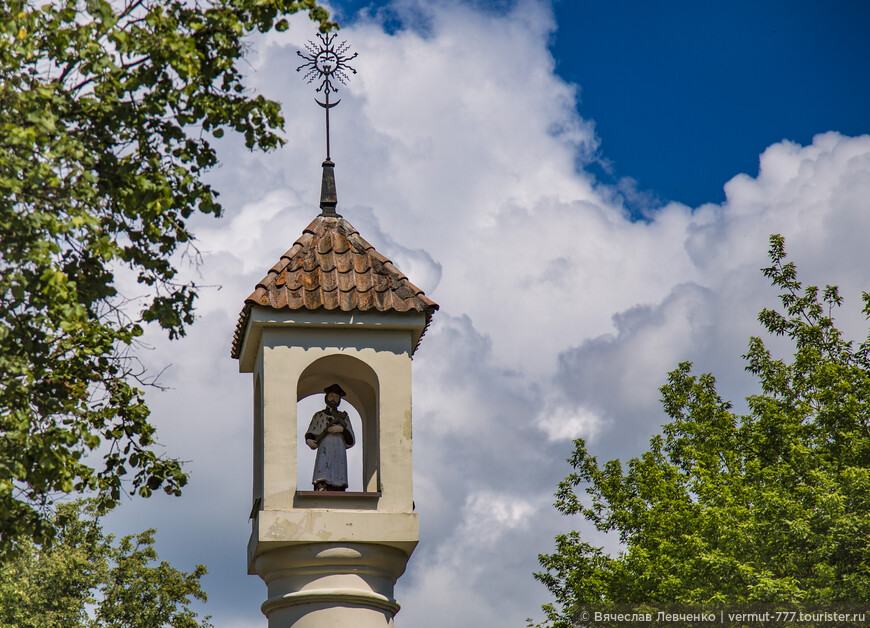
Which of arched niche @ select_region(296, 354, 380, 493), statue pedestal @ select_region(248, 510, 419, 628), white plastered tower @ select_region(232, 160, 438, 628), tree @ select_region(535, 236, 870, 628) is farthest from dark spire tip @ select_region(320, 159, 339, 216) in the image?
tree @ select_region(535, 236, 870, 628)

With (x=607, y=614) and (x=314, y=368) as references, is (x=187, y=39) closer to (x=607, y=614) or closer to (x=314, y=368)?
(x=314, y=368)

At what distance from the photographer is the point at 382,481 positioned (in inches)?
464

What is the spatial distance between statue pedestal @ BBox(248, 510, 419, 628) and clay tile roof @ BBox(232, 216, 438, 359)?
2.00 metres

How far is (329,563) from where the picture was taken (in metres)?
11.3

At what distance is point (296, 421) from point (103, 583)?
17.8m

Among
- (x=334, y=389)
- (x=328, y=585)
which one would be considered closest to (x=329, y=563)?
(x=328, y=585)

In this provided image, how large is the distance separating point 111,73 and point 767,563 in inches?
571

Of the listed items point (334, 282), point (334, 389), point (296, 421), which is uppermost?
point (334, 282)

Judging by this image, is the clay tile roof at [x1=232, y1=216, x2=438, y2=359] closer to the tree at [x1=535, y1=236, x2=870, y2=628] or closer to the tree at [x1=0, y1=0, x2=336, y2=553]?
the tree at [x1=0, y1=0, x2=336, y2=553]

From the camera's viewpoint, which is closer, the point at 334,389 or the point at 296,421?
the point at 296,421

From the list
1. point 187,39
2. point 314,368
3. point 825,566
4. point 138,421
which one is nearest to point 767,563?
point 825,566

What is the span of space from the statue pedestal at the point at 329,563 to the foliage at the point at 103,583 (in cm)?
1656

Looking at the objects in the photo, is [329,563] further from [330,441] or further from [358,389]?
[358,389]

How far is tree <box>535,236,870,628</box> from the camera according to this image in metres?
19.2
